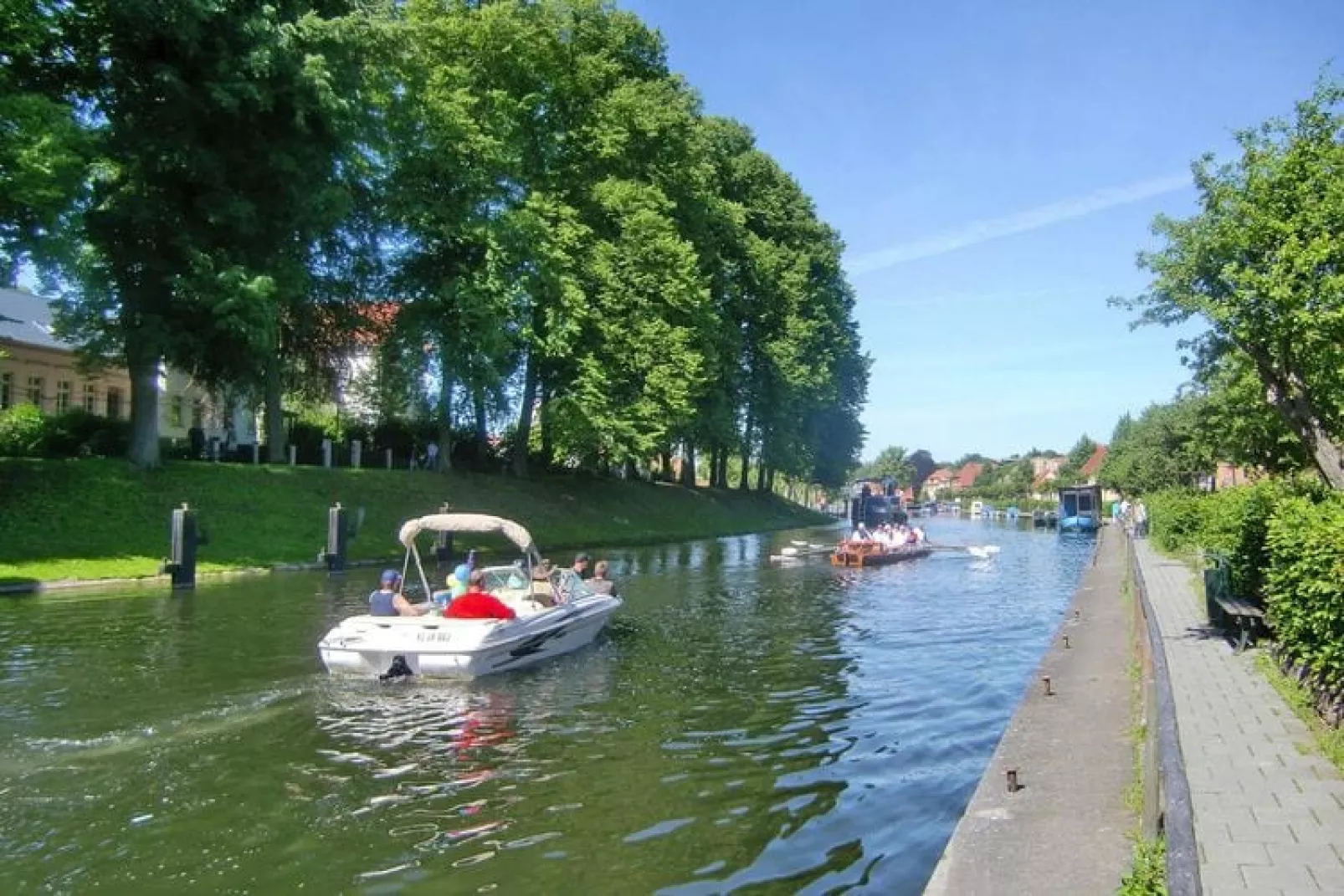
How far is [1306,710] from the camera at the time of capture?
31.6 feet

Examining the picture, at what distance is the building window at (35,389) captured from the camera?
156 feet

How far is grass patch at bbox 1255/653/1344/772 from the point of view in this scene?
820 centimetres

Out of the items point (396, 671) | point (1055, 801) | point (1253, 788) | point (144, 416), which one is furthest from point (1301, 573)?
point (144, 416)

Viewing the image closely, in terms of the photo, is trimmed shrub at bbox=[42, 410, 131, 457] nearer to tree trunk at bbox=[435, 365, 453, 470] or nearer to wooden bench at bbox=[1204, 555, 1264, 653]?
tree trunk at bbox=[435, 365, 453, 470]

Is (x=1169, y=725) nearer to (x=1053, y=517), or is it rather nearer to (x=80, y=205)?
(x=80, y=205)

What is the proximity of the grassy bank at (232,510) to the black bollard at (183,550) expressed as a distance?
1.32 m

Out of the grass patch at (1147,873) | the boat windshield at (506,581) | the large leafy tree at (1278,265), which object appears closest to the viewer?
the grass patch at (1147,873)

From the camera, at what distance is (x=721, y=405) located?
5134cm

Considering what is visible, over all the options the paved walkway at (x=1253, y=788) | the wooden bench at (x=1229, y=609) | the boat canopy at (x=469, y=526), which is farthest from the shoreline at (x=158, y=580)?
the paved walkway at (x=1253, y=788)

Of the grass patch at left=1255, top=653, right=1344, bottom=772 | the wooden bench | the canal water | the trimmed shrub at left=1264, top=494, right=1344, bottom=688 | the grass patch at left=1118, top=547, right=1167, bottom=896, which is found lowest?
the canal water

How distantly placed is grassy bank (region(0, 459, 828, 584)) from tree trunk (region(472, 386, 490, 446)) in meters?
2.84

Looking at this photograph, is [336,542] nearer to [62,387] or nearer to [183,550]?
[183,550]

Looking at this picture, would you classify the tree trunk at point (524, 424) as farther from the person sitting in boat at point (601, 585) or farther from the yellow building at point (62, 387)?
the person sitting in boat at point (601, 585)

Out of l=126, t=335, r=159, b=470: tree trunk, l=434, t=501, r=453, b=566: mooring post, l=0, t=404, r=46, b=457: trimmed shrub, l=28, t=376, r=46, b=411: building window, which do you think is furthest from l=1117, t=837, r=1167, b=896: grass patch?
l=28, t=376, r=46, b=411: building window
